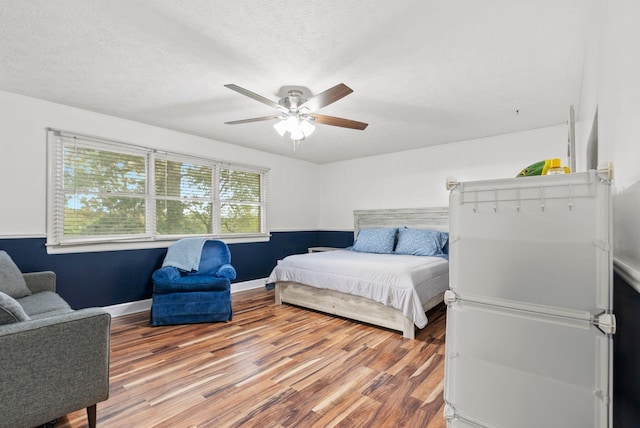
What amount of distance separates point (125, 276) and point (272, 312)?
A: 6.11 ft

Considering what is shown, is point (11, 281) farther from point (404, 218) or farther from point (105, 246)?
point (404, 218)

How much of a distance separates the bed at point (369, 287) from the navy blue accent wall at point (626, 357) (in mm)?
1848

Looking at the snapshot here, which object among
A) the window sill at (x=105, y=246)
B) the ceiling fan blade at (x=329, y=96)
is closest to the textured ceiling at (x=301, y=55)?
the ceiling fan blade at (x=329, y=96)

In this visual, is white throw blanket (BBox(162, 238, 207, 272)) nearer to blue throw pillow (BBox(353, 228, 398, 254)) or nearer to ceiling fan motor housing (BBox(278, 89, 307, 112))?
ceiling fan motor housing (BBox(278, 89, 307, 112))

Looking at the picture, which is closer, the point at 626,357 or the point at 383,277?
the point at 626,357

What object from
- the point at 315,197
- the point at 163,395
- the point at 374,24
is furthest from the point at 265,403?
the point at 315,197

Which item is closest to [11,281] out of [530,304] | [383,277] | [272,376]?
[272,376]

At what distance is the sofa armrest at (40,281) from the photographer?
2766mm

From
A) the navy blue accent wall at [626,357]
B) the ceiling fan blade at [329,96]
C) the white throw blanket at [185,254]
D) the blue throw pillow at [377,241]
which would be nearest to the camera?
the navy blue accent wall at [626,357]

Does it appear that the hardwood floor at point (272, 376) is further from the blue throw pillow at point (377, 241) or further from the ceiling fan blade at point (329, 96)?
the ceiling fan blade at point (329, 96)

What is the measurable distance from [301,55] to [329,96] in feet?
1.15

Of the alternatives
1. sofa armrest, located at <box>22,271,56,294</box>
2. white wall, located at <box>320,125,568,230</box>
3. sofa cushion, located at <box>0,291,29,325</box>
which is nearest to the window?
sofa armrest, located at <box>22,271,56,294</box>

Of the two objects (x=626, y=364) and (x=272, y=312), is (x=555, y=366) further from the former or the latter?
(x=272, y=312)

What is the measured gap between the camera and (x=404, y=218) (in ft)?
16.8
